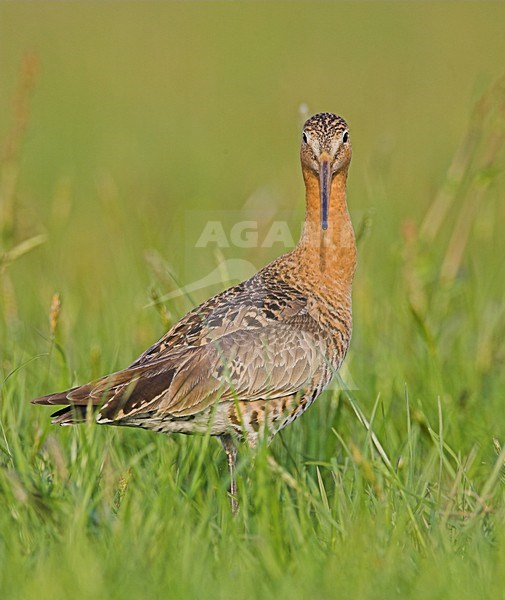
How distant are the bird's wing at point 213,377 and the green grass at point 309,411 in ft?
0.61

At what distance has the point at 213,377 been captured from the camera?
4828 mm

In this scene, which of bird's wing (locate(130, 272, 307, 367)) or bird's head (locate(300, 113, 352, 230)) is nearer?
bird's wing (locate(130, 272, 307, 367))

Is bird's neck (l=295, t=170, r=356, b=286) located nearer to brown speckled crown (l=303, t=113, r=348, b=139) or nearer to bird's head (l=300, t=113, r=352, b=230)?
bird's head (l=300, t=113, r=352, b=230)

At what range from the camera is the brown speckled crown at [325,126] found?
208 inches

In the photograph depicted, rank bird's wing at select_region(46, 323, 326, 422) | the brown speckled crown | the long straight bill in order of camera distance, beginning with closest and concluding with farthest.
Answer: bird's wing at select_region(46, 323, 326, 422)
the long straight bill
the brown speckled crown

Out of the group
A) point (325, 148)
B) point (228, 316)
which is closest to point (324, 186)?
point (325, 148)

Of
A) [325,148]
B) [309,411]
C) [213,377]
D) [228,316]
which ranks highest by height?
[325,148]

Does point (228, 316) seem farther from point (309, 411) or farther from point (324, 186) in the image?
point (309, 411)

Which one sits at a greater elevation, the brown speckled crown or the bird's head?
the brown speckled crown

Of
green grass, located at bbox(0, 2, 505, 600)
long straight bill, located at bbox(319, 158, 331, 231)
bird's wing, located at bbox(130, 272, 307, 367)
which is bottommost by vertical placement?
green grass, located at bbox(0, 2, 505, 600)

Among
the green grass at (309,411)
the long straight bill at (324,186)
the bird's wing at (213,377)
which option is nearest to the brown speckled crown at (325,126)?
the long straight bill at (324,186)

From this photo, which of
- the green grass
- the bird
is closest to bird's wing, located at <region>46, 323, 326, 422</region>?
the bird

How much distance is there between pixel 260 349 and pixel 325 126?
1141 millimetres

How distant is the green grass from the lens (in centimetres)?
378
